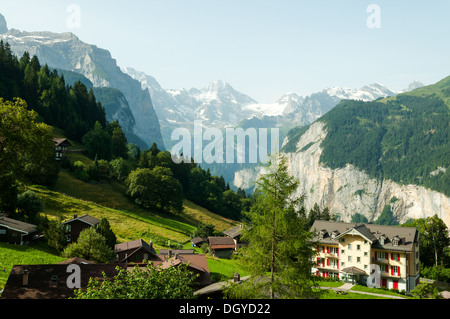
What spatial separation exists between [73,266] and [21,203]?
3195 centimetres

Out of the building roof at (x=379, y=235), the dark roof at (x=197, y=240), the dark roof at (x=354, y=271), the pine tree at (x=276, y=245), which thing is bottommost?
the dark roof at (x=354, y=271)

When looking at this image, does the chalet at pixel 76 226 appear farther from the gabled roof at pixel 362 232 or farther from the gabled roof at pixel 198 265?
the gabled roof at pixel 362 232

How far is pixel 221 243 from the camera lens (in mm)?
76125

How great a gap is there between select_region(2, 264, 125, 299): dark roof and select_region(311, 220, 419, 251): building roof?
1667 inches

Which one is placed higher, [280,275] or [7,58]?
[7,58]

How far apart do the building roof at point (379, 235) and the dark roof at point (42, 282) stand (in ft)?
139

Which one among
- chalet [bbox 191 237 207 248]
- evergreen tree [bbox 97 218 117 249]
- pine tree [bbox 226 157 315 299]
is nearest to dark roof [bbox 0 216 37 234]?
evergreen tree [bbox 97 218 117 249]

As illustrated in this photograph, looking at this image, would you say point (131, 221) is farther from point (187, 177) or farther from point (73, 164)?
point (187, 177)

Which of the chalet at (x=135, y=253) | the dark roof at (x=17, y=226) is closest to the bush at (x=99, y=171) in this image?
the dark roof at (x=17, y=226)

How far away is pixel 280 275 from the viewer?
21.5m

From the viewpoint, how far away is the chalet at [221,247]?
74.1 meters

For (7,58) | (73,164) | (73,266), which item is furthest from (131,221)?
(7,58)

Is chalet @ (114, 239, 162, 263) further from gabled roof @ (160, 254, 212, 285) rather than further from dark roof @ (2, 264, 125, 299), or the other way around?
dark roof @ (2, 264, 125, 299)

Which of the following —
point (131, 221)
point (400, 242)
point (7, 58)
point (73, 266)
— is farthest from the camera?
point (7, 58)
